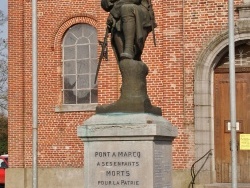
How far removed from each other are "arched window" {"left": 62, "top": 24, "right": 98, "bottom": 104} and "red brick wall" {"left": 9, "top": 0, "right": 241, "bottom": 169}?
0.81ft

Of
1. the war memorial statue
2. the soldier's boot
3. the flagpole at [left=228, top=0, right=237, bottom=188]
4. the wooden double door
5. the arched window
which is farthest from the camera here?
the arched window

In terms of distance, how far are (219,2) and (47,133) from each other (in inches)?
259

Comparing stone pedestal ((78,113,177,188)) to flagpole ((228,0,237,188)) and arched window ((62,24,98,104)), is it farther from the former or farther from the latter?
arched window ((62,24,98,104))

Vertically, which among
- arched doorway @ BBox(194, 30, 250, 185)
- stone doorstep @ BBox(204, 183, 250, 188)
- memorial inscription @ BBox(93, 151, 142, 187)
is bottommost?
stone doorstep @ BBox(204, 183, 250, 188)

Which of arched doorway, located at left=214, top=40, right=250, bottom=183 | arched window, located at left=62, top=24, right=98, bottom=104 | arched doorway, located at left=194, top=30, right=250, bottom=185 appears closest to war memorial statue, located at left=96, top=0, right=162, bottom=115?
arched doorway, located at left=194, top=30, right=250, bottom=185

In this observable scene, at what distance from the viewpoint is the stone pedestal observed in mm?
9320

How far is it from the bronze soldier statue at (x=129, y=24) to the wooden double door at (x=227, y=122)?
10.1 m

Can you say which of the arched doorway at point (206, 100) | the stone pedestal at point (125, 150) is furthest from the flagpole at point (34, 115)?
the stone pedestal at point (125, 150)

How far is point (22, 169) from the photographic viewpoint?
71.1 feet

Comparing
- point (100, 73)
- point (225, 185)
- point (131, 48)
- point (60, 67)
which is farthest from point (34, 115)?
point (131, 48)

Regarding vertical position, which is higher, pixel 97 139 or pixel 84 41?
pixel 84 41

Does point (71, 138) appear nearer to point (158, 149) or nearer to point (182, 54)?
point (182, 54)

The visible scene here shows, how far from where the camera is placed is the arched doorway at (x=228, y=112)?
19.7 meters

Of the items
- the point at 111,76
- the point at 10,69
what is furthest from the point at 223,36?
the point at 10,69
